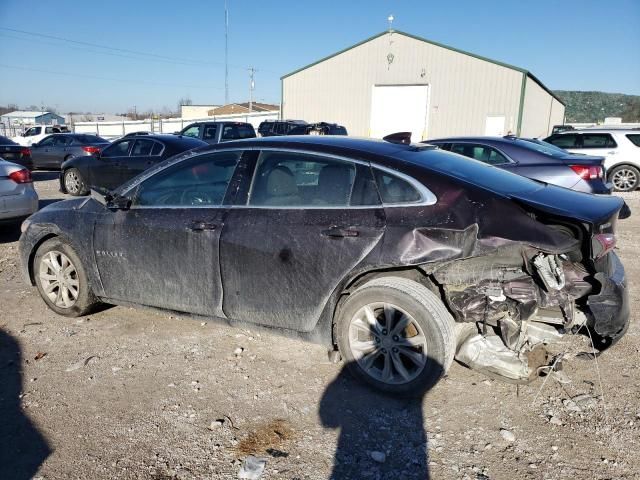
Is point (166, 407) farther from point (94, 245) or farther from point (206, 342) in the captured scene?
point (94, 245)

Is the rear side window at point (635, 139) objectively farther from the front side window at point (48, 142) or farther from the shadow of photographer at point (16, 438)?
the front side window at point (48, 142)

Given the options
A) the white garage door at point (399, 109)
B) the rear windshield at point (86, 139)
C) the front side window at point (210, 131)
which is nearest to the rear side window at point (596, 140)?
the front side window at point (210, 131)

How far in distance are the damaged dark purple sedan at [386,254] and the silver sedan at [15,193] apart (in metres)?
4.29

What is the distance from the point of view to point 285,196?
3.44 metres

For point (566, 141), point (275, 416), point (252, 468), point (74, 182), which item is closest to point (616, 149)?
point (566, 141)

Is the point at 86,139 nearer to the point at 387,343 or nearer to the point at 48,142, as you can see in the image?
the point at 48,142

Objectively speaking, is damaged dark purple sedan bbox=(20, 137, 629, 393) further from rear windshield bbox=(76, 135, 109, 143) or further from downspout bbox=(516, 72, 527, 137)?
downspout bbox=(516, 72, 527, 137)

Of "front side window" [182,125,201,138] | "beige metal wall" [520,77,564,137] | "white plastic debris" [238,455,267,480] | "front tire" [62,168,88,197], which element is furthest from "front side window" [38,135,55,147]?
"beige metal wall" [520,77,564,137]

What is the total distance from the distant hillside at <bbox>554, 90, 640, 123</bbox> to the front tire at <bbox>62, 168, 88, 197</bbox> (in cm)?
7491

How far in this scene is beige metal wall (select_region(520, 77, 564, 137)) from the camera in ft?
92.2

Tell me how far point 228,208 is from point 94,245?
4.35ft

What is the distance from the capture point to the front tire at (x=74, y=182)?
11445 millimetres

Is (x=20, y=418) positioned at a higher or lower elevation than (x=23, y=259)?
lower

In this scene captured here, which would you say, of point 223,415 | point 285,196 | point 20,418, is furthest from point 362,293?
point 20,418
